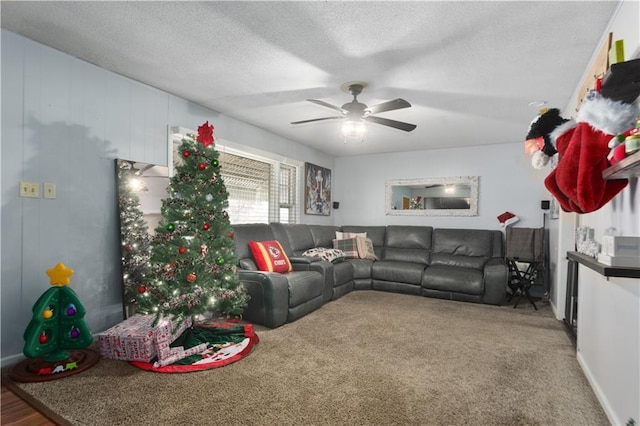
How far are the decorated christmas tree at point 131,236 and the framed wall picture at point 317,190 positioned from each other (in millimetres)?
2988

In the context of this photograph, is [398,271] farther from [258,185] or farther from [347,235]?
[258,185]

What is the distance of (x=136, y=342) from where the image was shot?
243 centimetres

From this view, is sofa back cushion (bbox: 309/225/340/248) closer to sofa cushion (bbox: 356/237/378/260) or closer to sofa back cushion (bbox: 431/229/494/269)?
sofa cushion (bbox: 356/237/378/260)

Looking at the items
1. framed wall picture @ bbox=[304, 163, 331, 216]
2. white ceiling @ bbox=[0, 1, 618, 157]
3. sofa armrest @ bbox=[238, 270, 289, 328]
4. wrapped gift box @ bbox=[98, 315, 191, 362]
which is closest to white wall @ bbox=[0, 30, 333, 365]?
white ceiling @ bbox=[0, 1, 618, 157]

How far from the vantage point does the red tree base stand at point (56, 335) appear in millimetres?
2240

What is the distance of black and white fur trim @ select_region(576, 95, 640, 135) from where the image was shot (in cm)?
125

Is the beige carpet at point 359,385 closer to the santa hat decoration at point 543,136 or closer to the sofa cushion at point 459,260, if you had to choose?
the santa hat decoration at point 543,136

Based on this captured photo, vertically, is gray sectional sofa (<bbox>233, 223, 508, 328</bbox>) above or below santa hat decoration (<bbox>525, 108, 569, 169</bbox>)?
below

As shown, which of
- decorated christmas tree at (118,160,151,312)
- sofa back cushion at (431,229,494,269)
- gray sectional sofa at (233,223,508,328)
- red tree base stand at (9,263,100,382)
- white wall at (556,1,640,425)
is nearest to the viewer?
white wall at (556,1,640,425)

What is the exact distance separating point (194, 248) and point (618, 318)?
9.06 feet

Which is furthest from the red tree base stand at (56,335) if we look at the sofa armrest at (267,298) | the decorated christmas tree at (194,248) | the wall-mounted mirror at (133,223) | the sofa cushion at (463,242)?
the sofa cushion at (463,242)

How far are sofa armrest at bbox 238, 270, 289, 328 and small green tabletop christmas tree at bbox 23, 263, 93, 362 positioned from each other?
135 centimetres

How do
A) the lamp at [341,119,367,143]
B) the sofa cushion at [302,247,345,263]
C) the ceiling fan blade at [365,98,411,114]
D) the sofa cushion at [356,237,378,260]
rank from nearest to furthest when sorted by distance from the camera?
the ceiling fan blade at [365,98,411,114]
the lamp at [341,119,367,143]
the sofa cushion at [302,247,345,263]
the sofa cushion at [356,237,378,260]

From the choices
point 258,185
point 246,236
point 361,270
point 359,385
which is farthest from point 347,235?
point 359,385
